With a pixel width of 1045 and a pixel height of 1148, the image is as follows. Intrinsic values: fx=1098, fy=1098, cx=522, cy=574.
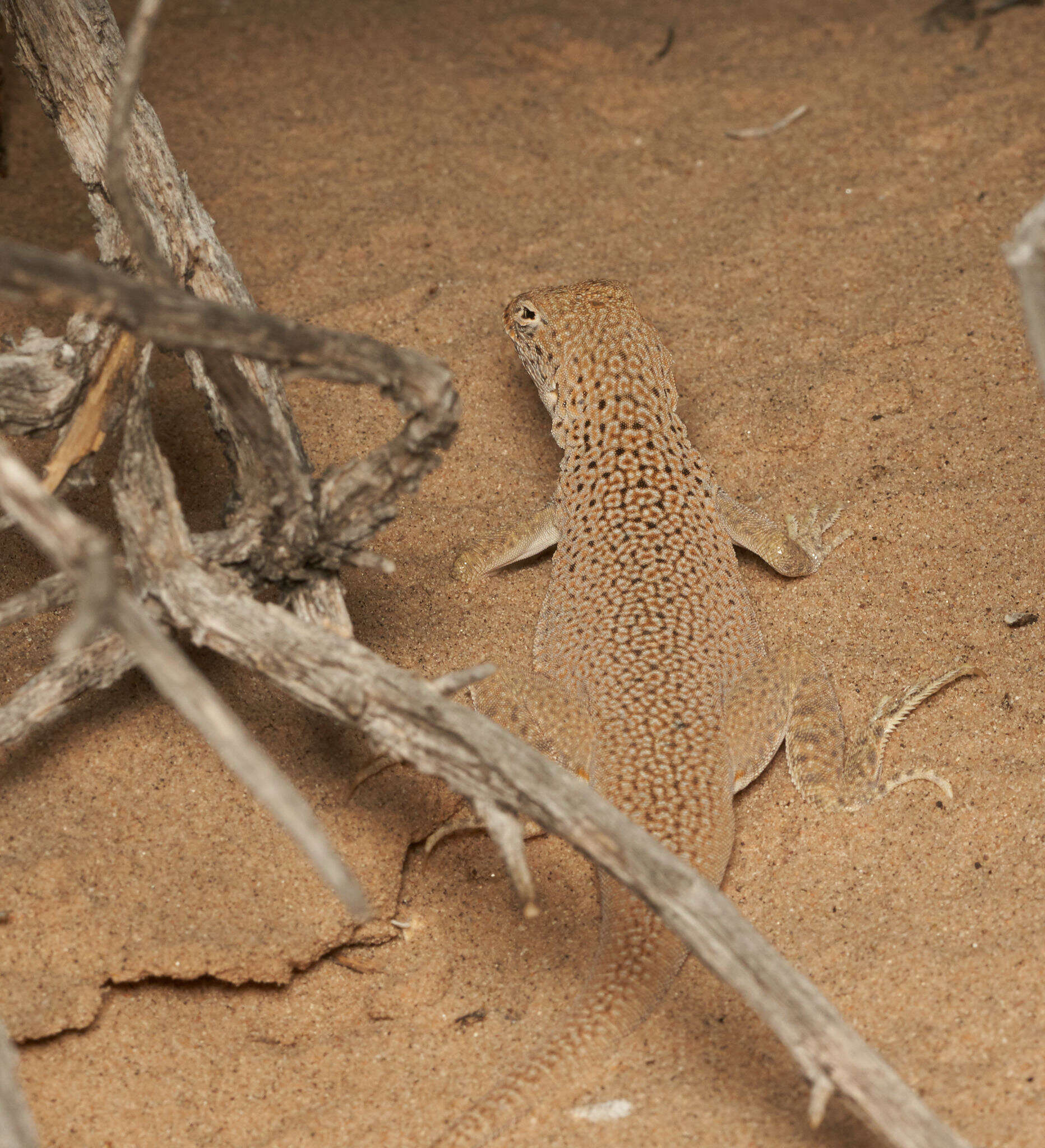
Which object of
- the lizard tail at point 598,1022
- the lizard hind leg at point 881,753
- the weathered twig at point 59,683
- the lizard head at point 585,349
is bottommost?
the lizard hind leg at point 881,753

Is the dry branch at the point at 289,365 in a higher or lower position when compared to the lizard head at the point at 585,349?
higher

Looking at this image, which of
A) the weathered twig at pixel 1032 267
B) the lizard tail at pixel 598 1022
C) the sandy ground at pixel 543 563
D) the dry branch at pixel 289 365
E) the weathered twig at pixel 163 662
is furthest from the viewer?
the sandy ground at pixel 543 563

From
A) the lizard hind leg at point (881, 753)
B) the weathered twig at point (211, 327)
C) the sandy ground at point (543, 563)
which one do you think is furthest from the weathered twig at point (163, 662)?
the lizard hind leg at point (881, 753)

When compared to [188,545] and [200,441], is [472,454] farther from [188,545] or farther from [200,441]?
[188,545]

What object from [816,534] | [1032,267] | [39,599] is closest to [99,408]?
[39,599]

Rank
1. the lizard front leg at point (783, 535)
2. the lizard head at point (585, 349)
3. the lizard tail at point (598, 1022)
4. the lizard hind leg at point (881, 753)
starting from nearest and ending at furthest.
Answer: the lizard tail at point (598, 1022)
the lizard hind leg at point (881, 753)
the lizard front leg at point (783, 535)
the lizard head at point (585, 349)

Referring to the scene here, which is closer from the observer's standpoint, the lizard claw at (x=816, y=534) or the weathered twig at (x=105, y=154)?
the weathered twig at (x=105, y=154)

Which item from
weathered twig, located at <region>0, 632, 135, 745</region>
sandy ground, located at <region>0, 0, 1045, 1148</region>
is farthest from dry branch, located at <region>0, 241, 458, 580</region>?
sandy ground, located at <region>0, 0, 1045, 1148</region>

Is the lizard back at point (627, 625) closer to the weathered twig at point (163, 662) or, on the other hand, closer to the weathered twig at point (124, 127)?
the weathered twig at point (163, 662)
